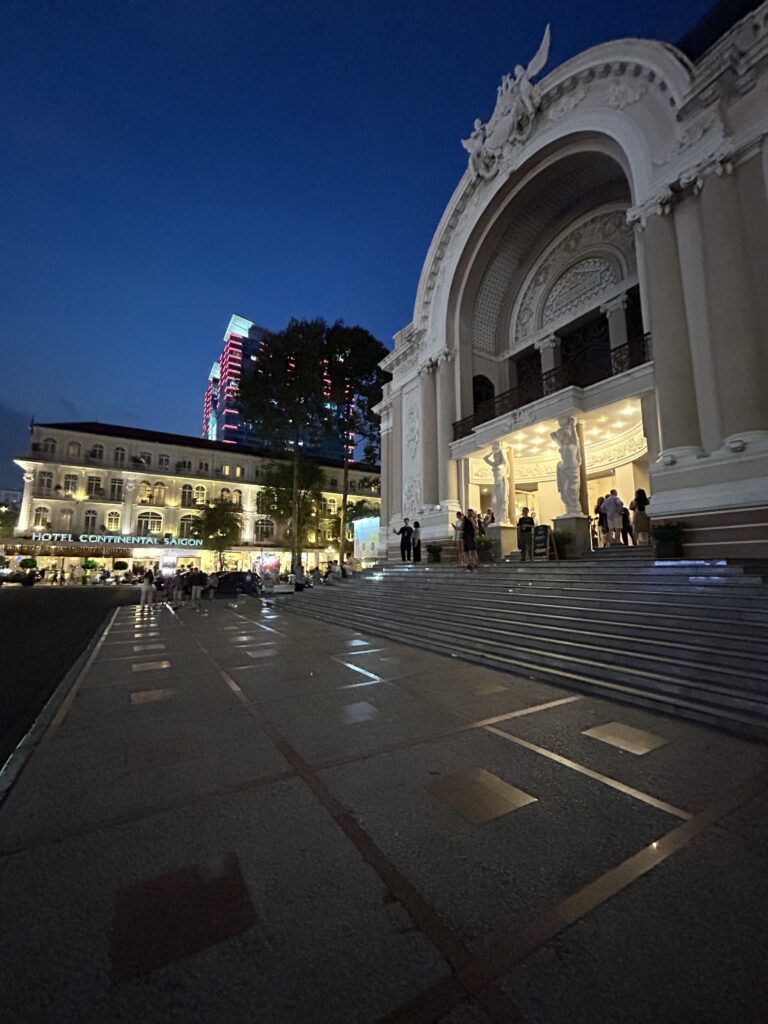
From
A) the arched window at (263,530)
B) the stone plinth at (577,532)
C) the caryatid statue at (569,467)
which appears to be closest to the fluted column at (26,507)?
the arched window at (263,530)

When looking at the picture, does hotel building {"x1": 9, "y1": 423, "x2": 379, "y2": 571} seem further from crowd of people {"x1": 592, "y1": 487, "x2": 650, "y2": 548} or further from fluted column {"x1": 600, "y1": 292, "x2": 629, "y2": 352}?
crowd of people {"x1": 592, "y1": 487, "x2": 650, "y2": 548}

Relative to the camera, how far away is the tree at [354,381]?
26.6 m

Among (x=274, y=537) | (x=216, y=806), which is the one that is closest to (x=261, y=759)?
(x=216, y=806)

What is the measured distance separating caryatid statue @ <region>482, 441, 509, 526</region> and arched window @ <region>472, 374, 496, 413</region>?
12.5ft

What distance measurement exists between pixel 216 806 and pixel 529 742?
85.6 inches

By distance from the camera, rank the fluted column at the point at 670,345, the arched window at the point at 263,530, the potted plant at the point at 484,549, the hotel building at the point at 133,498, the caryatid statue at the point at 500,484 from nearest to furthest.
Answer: the fluted column at the point at 670,345 < the potted plant at the point at 484,549 < the caryatid statue at the point at 500,484 < the hotel building at the point at 133,498 < the arched window at the point at 263,530

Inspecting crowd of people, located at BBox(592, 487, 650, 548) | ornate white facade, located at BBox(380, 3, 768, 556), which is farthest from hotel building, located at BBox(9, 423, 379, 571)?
crowd of people, located at BBox(592, 487, 650, 548)

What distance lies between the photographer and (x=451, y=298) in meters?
18.6

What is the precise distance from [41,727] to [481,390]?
18137 millimetres

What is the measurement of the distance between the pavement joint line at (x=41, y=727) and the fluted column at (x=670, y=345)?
11557 millimetres

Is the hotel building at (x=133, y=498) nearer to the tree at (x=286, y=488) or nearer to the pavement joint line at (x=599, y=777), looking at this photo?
the tree at (x=286, y=488)

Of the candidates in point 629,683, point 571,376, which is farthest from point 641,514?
point 629,683

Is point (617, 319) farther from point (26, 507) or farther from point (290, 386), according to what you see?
point (26, 507)

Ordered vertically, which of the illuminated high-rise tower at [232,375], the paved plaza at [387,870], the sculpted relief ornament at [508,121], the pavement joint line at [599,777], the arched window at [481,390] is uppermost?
the illuminated high-rise tower at [232,375]
